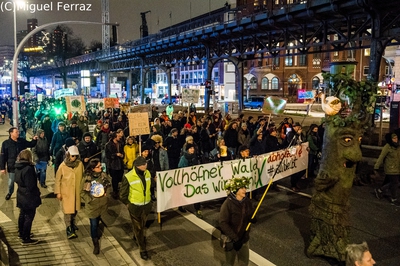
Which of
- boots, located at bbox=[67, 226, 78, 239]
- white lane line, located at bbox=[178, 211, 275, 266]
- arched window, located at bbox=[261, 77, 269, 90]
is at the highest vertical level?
arched window, located at bbox=[261, 77, 269, 90]

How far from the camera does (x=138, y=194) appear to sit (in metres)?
6.40

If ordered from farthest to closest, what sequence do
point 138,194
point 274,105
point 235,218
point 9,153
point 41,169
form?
point 274,105, point 41,169, point 9,153, point 138,194, point 235,218

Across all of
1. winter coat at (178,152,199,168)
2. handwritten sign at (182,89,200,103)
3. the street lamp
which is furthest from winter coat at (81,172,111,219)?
the street lamp

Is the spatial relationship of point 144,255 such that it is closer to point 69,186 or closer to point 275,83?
point 69,186

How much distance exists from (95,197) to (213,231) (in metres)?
2.55

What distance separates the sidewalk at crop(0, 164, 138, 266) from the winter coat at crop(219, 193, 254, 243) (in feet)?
6.84

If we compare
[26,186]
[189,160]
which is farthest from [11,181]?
[189,160]

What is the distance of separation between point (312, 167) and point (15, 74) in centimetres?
1045

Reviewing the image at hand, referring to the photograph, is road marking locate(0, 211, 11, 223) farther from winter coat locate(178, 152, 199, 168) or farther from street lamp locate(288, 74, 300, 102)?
street lamp locate(288, 74, 300, 102)

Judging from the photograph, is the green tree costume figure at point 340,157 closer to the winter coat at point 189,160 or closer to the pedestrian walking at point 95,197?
the winter coat at point 189,160

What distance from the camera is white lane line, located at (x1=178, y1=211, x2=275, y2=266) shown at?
644cm

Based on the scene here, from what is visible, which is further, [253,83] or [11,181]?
[253,83]


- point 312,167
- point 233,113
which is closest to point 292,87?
point 233,113

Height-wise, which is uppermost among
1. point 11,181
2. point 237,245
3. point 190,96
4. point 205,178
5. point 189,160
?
point 190,96
